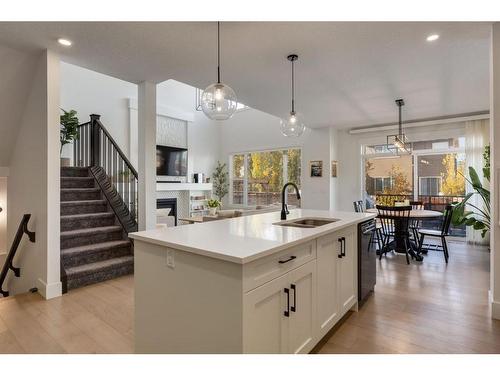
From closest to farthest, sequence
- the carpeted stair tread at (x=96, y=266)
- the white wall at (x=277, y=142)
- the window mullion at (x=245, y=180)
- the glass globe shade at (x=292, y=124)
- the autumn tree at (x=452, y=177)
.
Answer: the carpeted stair tread at (x=96, y=266) < the glass globe shade at (x=292, y=124) < the autumn tree at (x=452, y=177) < the white wall at (x=277, y=142) < the window mullion at (x=245, y=180)

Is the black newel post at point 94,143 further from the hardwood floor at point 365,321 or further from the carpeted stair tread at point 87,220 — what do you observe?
the hardwood floor at point 365,321

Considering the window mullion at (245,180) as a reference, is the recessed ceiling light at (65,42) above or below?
above

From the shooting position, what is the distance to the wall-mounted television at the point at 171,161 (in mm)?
7383

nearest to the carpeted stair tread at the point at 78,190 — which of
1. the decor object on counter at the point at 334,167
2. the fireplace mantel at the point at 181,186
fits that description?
the fireplace mantel at the point at 181,186

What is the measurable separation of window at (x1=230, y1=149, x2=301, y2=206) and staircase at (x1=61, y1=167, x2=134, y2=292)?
4.78 meters

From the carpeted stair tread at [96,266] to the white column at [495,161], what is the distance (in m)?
3.98

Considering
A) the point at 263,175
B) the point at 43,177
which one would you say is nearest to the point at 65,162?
the point at 43,177

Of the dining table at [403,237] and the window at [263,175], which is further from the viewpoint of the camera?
the window at [263,175]

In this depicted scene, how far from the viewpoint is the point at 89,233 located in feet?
12.8
